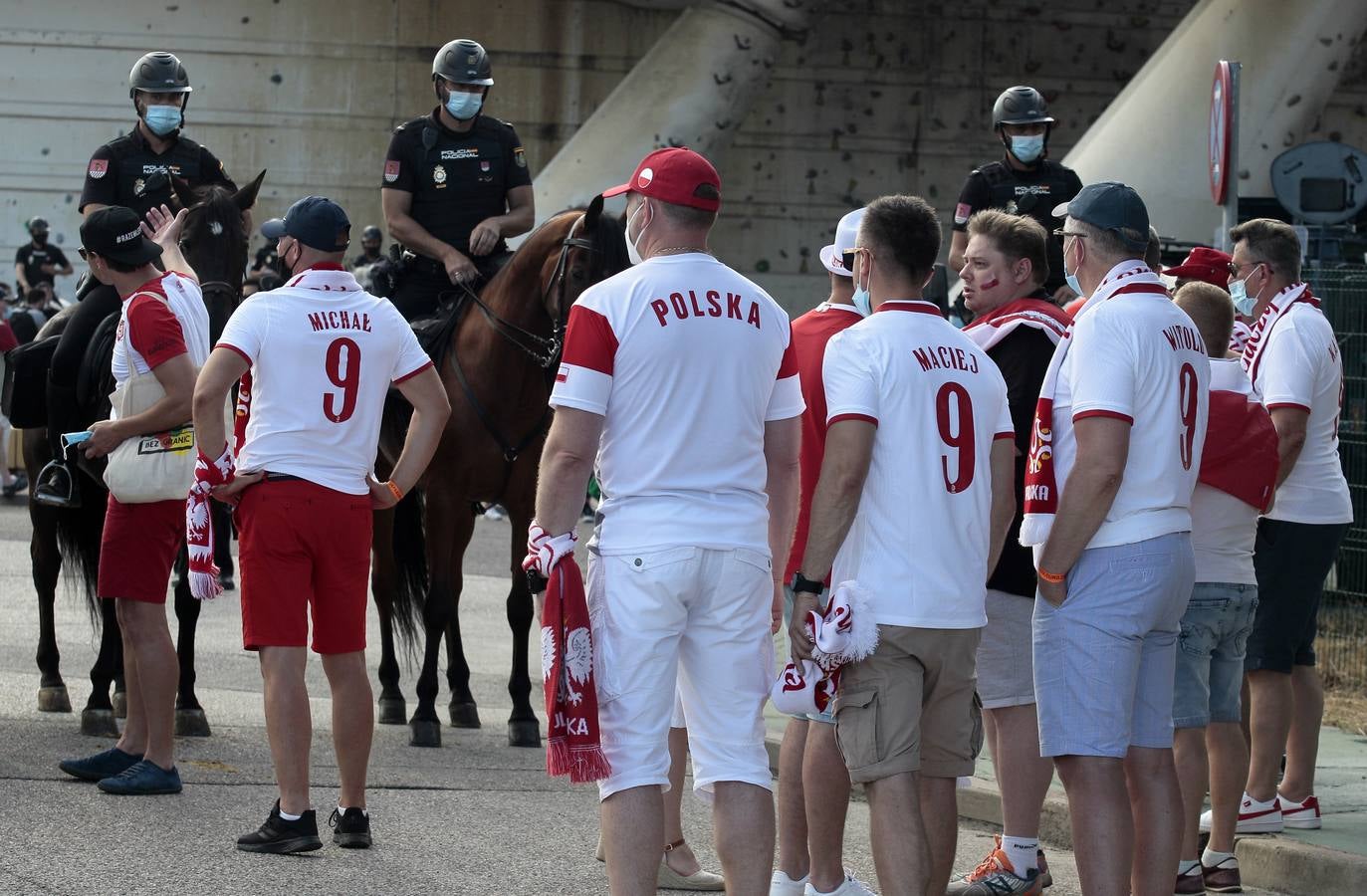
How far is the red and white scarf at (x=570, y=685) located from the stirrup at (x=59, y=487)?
4058mm

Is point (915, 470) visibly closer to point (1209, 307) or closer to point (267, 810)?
point (1209, 307)

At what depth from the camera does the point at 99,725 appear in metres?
7.88

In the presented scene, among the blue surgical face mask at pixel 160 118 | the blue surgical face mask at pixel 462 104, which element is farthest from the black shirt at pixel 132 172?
the blue surgical face mask at pixel 462 104

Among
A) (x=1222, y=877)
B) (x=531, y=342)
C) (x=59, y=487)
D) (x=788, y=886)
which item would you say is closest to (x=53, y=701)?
(x=59, y=487)

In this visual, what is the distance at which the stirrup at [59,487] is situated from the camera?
8000 mm

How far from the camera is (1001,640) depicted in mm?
6051

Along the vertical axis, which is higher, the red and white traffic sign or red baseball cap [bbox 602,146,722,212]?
the red and white traffic sign

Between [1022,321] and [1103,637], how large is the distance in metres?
1.27

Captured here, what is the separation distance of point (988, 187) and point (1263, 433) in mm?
3716

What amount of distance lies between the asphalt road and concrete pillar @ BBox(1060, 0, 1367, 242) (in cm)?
902

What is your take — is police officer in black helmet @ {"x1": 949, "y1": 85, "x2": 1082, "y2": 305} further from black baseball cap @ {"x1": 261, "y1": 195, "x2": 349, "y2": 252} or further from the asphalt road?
black baseball cap @ {"x1": 261, "y1": 195, "x2": 349, "y2": 252}

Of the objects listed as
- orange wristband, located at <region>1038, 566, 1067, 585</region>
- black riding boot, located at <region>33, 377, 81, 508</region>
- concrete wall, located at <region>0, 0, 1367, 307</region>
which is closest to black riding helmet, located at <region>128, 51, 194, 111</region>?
black riding boot, located at <region>33, 377, 81, 508</region>

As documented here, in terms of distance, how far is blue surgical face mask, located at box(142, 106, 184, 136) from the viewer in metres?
9.38

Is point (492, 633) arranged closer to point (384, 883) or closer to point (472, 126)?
point (472, 126)
